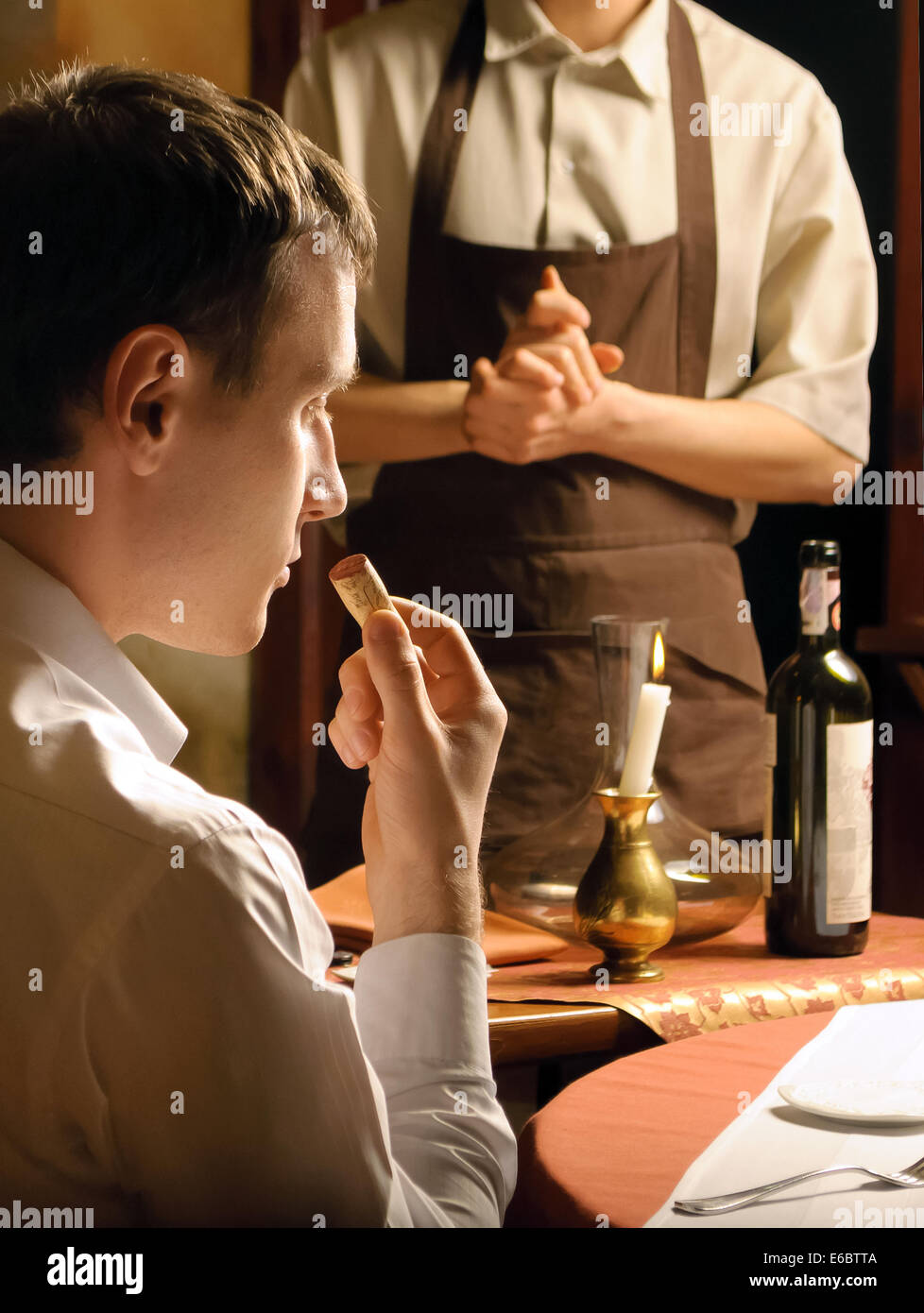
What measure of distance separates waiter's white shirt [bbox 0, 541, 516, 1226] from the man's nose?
0.22 metres

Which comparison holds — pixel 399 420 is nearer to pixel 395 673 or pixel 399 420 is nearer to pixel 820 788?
pixel 820 788

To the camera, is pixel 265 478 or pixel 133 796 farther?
pixel 265 478

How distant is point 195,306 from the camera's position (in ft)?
2.01

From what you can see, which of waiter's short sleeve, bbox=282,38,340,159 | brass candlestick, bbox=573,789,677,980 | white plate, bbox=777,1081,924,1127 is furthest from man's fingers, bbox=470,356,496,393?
white plate, bbox=777,1081,924,1127

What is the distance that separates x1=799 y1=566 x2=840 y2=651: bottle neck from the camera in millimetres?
1154

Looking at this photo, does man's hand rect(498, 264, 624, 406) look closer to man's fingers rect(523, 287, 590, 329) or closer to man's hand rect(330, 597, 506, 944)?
man's fingers rect(523, 287, 590, 329)

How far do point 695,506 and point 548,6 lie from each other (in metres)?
0.67

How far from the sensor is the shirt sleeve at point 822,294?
1691 millimetres

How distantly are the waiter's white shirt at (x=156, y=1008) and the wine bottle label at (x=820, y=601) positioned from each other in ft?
2.36

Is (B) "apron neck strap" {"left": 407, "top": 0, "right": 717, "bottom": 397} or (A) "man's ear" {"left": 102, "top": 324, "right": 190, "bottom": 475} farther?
(B) "apron neck strap" {"left": 407, "top": 0, "right": 717, "bottom": 397}

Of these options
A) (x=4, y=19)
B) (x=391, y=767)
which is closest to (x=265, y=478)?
(x=391, y=767)

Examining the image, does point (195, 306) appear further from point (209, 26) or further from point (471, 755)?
point (209, 26)

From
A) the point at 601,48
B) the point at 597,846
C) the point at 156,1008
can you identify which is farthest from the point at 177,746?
the point at 601,48

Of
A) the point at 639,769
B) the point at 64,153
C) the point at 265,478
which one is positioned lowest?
the point at 639,769
